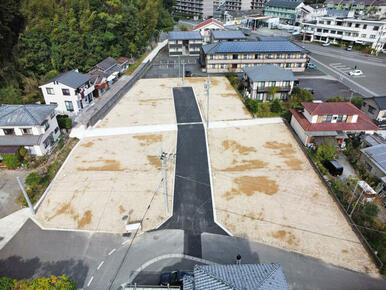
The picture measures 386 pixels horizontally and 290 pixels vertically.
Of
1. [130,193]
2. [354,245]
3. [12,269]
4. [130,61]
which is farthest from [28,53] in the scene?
[354,245]

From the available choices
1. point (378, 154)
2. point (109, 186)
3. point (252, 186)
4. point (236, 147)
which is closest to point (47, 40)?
point (109, 186)

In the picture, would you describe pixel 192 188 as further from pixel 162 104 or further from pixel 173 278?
pixel 162 104

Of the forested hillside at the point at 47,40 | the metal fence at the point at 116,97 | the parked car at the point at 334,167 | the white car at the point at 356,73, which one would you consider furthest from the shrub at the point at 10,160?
the white car at the point at 356,73

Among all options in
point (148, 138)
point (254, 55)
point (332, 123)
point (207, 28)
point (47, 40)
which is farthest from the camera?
point (207, 28)

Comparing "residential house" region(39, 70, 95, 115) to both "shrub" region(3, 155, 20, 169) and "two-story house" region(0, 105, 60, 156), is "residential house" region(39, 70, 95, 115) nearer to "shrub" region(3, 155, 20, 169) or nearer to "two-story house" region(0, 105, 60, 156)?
"two-story house" region(0, 105, 60, 156)

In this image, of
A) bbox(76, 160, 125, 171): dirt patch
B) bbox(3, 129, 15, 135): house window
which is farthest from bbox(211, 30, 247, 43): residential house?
bbox(3, 129, 15, 135): house window

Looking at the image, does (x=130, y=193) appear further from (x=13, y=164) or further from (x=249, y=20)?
(x=249, y=20)
